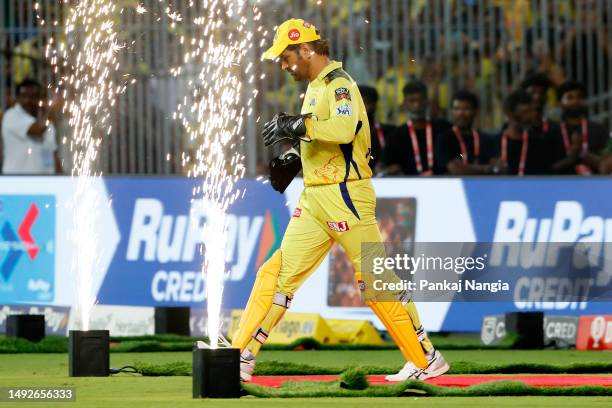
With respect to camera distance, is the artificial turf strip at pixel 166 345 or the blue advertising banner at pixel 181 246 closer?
the artificial turf strip at pixel 166 345

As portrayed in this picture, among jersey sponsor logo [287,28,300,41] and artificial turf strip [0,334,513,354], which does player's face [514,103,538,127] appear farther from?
jersey sponsor logo [287,28,300,41]

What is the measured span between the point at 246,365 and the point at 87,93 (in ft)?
29.8

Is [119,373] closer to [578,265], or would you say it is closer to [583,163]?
[578,265]

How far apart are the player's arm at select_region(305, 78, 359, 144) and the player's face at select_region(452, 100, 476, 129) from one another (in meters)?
7.75

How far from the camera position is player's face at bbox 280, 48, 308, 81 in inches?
422

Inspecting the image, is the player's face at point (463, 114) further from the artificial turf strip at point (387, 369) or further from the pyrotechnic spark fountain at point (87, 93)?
the artificial turf strip at point (387, 369)

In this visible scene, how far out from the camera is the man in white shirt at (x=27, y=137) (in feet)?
61.0

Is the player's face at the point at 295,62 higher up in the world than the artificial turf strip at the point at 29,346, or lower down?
higher up

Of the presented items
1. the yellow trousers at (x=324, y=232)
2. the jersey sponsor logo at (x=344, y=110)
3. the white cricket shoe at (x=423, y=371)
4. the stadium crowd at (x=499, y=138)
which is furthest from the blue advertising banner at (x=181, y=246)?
the jersey sponsor logo at (x=344, y=110)

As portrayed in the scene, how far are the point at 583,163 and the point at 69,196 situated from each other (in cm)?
568

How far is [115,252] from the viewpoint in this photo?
685 inches

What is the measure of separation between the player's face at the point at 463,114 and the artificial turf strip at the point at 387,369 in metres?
6.43

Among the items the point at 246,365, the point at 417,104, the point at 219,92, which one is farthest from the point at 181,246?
the point at 246,365

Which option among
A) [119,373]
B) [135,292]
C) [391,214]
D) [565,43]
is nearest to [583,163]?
[565,43]
